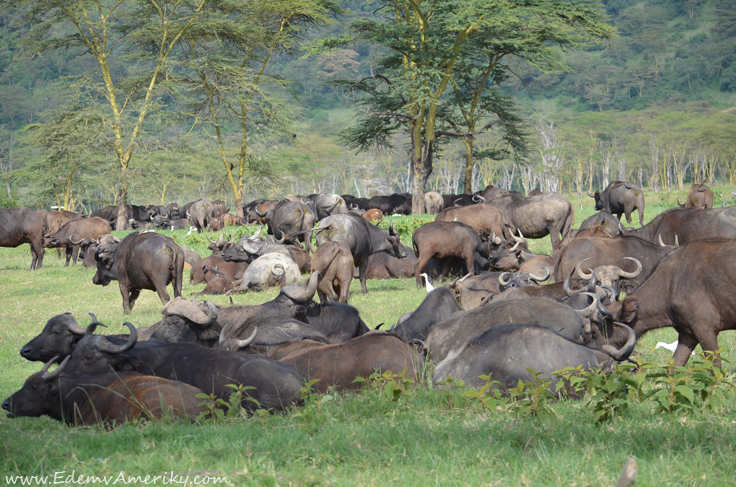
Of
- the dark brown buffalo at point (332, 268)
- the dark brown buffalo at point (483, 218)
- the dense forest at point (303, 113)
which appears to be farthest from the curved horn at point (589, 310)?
the dense forest at point (303, 113)

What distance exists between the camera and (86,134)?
3203 cm

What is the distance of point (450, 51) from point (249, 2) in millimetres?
13251

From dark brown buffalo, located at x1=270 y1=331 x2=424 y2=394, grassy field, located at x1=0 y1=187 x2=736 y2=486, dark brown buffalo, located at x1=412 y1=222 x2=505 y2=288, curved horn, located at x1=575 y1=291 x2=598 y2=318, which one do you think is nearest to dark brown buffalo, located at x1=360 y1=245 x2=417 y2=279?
dark brown buffalo, located at x1=412 y1=222 x2=505 y2=288

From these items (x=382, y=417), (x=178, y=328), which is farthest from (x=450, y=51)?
(x=382, y=417)

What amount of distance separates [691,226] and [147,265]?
9.37 m

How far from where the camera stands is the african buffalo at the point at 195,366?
557 cm

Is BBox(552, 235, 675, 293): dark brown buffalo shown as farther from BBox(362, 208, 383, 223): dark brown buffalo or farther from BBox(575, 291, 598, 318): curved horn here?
BBox(362, 208, 383, 223): dark brown buffalo

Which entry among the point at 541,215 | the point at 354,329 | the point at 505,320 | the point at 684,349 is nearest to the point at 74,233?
the point at 541,215

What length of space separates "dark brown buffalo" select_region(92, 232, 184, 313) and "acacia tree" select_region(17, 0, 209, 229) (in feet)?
70.2

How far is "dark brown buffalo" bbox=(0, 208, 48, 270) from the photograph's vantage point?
2125 cm

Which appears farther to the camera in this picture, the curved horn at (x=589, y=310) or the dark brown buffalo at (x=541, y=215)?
the dark brown buffalo at (x=541, y=215)

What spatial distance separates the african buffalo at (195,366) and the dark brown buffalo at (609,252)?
6.01m

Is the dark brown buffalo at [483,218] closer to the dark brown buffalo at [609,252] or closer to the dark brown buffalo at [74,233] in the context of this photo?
the dark brown buffalo at [609,252]

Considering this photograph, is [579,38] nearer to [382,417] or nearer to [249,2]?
[249,2]
